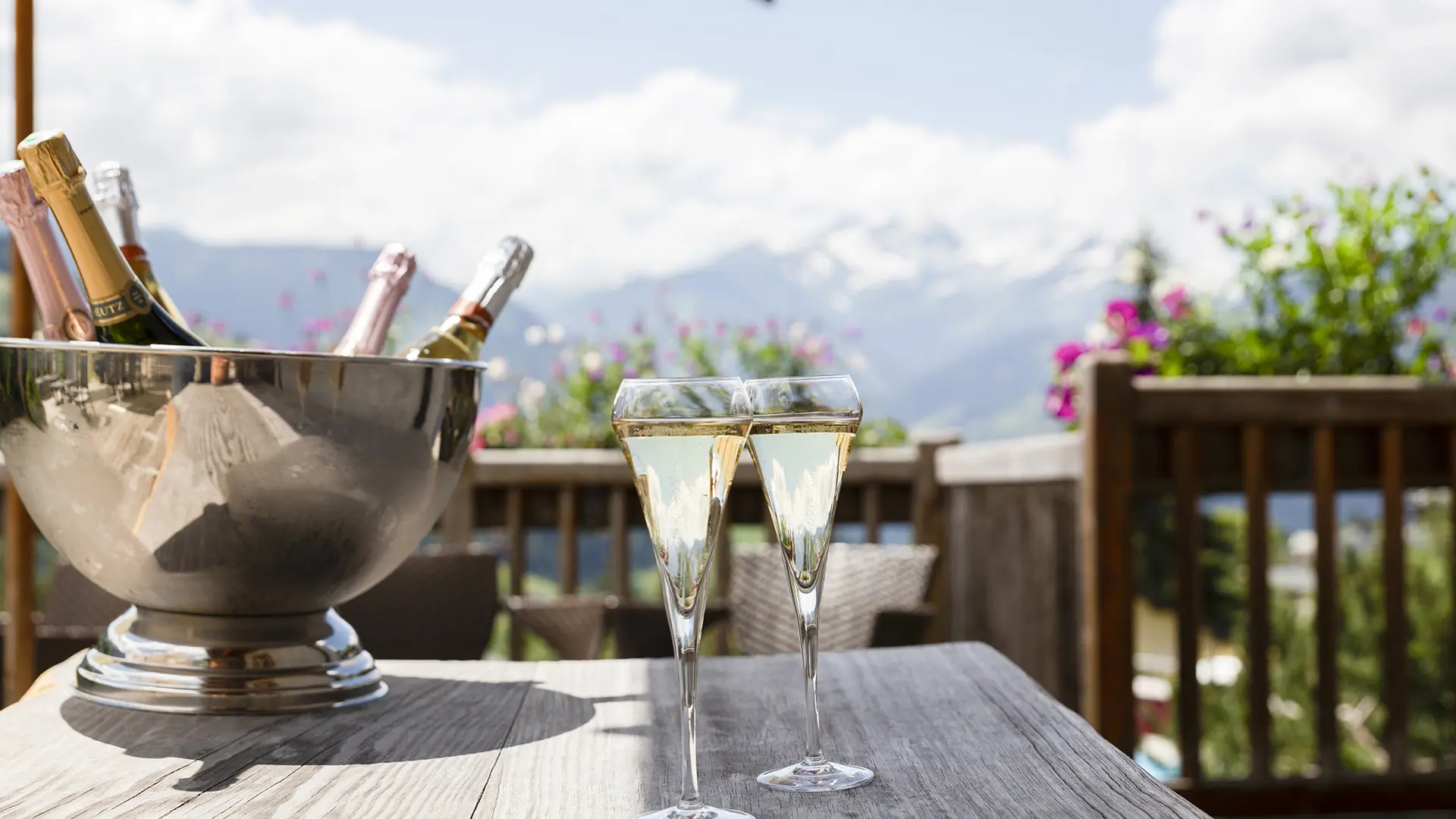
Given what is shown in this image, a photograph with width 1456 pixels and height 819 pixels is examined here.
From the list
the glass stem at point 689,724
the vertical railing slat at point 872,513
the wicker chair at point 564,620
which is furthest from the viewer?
the vertical railing slat at point 872,513

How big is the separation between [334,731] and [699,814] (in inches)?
13.3

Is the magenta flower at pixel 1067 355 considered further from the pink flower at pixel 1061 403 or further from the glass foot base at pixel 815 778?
the glass foot base at pixel 815 778

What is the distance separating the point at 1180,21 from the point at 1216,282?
53.9 m

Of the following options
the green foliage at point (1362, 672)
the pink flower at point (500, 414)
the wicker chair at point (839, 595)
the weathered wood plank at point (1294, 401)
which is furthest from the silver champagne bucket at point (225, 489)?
the green foliage at point (1362, 672)

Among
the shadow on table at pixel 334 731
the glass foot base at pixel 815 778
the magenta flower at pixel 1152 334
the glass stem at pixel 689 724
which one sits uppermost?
the magenta flower at pixel 1152 334

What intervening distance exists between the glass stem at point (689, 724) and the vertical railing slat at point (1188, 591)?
84.9 inches

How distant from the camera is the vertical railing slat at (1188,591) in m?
2.47

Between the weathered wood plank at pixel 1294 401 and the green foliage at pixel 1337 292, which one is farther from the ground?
the green foliage at pixel 1337 292

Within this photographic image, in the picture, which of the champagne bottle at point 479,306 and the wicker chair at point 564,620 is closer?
the champagne bottle at point 479,306

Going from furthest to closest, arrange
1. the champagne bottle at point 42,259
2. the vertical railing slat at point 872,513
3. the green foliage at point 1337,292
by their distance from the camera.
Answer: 1. the vertical railing slat at point 872,513
2. the green foliage at point 1337,292
3. the champagne bottle at point 42,259

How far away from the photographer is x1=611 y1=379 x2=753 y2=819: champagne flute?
0.54 metres

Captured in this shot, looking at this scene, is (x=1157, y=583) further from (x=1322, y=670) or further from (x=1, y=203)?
(x=1, y=203)

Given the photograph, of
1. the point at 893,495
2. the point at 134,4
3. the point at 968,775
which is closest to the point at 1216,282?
the point at 893,495

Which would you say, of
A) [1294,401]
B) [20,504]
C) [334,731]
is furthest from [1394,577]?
[20,504]
